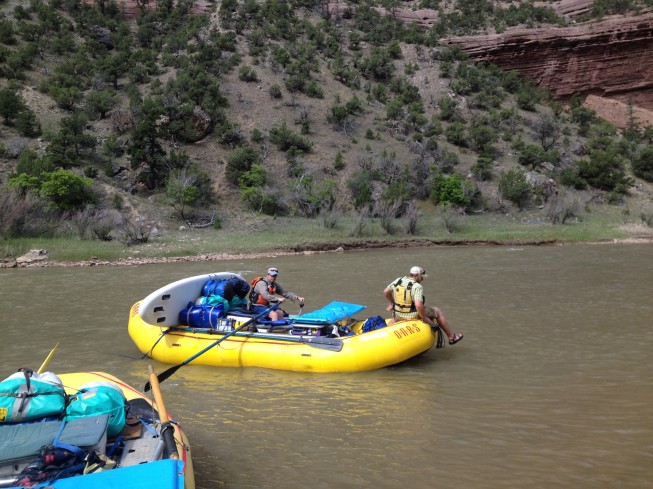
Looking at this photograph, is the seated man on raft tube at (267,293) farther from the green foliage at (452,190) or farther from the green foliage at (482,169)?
the green foliage at (482,169)

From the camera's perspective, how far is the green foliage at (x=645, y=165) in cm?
4416

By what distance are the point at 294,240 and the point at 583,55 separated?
4323cm

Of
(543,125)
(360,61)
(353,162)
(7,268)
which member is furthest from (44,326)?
(360,61)

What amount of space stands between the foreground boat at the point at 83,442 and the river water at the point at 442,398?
909 mm

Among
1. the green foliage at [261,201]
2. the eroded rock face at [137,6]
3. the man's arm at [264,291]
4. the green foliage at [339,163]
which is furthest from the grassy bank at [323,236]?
the eroded rock face at [137,6]

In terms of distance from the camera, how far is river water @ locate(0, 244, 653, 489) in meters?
5.25

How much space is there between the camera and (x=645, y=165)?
44281mm

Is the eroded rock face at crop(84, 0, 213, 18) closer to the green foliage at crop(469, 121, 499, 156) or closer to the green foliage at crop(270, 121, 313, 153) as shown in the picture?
the green foliage at crop(270, 121, 313, 153)

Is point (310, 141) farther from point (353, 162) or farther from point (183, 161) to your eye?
point (183, 161)

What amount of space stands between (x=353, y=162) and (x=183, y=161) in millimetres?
11477

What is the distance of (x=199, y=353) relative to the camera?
830cm

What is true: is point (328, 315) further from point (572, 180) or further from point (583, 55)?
point (583, 55)

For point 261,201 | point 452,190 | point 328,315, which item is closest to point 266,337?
point 328,315

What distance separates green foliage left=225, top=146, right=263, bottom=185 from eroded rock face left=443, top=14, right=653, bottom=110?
28.9 metres
